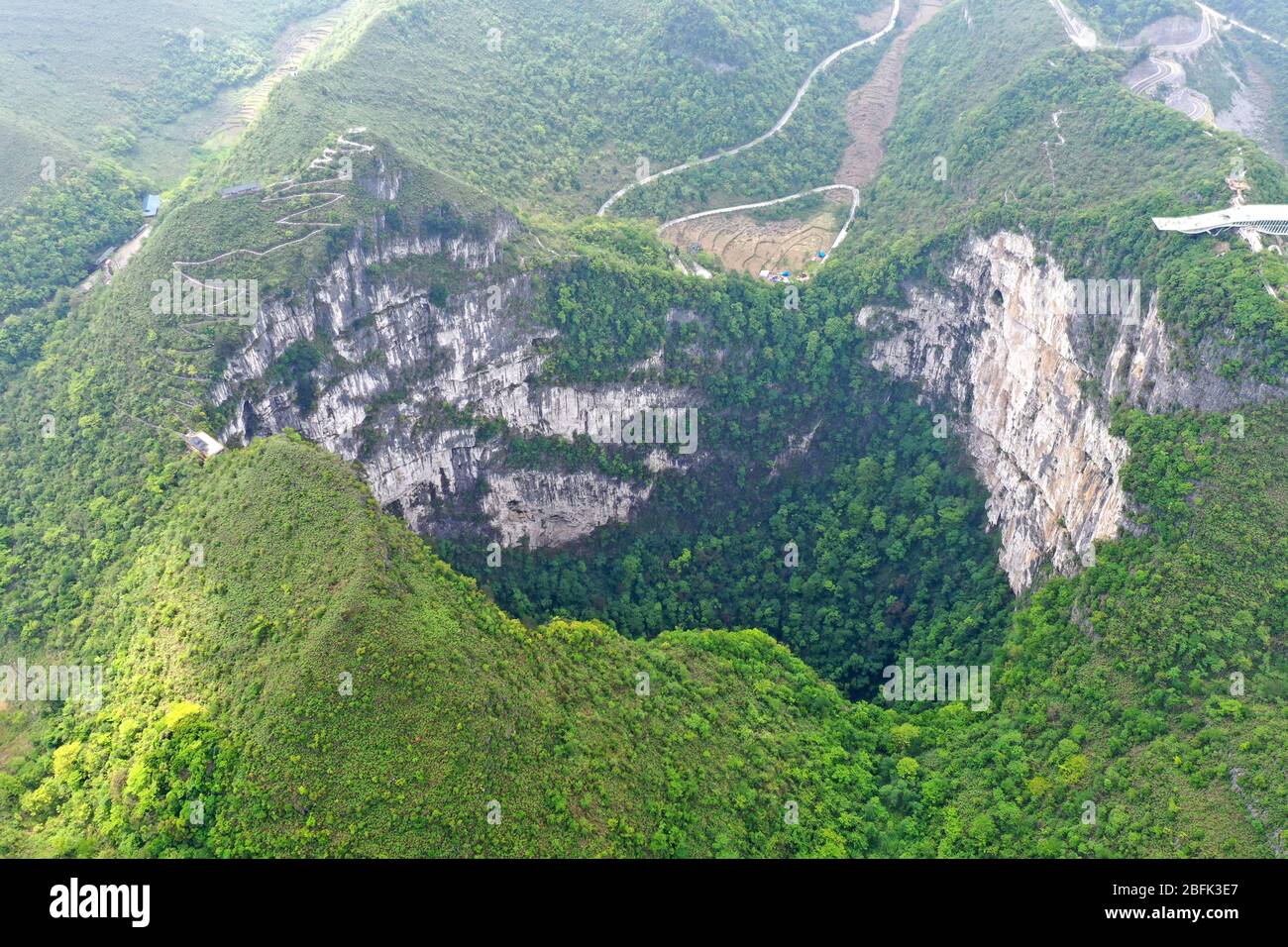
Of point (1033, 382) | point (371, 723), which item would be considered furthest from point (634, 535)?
point (371, 723)

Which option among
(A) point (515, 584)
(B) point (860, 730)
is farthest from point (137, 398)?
(B) point (860, 730)

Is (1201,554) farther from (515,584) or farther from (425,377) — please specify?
(425,377)

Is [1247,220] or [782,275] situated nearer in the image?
[1247,220]

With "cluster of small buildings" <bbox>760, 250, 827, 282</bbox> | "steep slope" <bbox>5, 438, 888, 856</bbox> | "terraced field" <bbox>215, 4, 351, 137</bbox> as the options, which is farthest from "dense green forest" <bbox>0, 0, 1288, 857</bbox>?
"terraced field" <bbox>215, 4, 351, 137</bbox>

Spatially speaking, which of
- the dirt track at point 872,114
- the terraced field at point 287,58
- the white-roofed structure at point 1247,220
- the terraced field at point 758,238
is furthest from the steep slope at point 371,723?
the terraced field at point 287,58

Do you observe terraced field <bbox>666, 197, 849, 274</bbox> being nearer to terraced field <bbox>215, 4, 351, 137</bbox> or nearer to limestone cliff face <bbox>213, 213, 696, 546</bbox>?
limestone cliff face <bbox>213, 213, 696, 546</bbox>

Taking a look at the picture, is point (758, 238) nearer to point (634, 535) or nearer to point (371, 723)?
point (634, 535)

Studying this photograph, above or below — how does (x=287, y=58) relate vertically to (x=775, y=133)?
above
